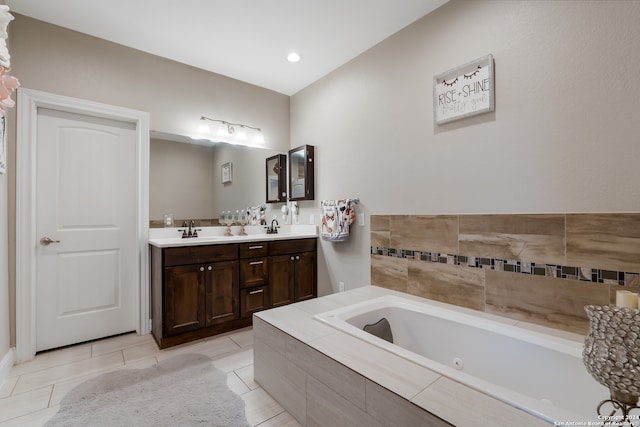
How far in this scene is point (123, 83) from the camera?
2.71 meters

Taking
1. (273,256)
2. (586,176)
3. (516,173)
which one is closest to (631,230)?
(586,176)

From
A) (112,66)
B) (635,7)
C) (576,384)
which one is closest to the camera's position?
(576,384)

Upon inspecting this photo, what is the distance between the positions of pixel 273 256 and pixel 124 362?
1457mm

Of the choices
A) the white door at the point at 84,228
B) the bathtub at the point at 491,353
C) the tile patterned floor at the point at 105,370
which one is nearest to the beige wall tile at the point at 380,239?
the bathtub at the point at 491,353

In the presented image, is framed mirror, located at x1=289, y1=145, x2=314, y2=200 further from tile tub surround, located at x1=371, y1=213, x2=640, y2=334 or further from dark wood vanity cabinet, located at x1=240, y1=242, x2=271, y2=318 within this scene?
tile tub surround, located at x1=371, y1=213, x2=640, y2=334

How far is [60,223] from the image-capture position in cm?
250

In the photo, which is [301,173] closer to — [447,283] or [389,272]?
[389,272]

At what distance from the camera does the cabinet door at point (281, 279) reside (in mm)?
3008

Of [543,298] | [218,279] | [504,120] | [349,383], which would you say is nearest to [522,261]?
[543,298]

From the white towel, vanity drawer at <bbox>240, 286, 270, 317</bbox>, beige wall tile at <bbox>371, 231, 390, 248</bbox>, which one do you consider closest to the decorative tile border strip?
beige wall tile at <bbox>371, 231, 390, 248</bbox>

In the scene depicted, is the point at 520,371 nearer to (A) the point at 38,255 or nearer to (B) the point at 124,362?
(B) the point at 124,362

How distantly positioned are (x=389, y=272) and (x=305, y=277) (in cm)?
104

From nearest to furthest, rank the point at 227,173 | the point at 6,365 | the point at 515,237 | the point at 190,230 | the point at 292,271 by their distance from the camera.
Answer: the point at 515,237
the point at 6,365
the point at 190,230
the point at 292,271
the point at 227,173

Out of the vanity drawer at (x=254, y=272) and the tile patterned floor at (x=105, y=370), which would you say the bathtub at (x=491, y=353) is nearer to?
the tile patterned floor at (x=105, y=370)
